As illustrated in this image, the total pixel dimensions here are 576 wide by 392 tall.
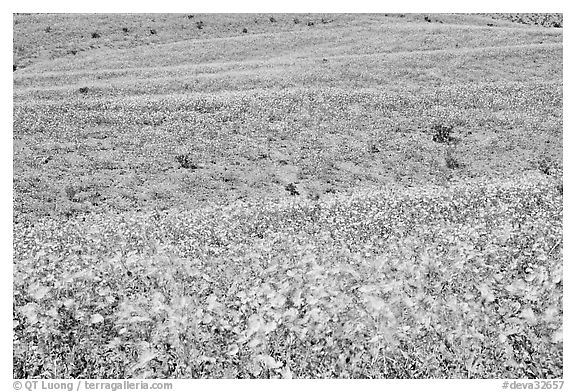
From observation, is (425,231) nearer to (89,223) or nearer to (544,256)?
(544,256)

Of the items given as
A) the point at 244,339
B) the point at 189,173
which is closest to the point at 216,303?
the point at 244,339

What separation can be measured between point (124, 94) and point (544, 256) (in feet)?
66.2

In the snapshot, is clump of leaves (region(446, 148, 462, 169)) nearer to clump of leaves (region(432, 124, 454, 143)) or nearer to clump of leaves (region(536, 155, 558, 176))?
clump of leaves (region(432, 124, 454, 143))

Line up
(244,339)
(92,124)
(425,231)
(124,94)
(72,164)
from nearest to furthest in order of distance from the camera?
1. (244,339)
2. (425,231)
3. (72,164)
4. (92,124)
5. (124,94)

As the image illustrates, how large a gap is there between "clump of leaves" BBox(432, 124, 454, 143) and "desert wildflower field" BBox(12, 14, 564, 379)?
18 cm

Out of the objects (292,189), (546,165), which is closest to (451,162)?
(546,165)

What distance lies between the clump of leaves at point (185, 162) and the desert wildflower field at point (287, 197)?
5cm

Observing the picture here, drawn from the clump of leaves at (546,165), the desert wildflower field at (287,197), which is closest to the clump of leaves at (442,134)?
the desert wildflower field at (287,197)

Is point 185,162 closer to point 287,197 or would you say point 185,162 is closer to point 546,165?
point 287,197

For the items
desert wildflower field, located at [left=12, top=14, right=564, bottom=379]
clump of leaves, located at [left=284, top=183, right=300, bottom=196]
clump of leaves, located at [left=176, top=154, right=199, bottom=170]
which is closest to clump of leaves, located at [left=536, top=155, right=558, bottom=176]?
desert wildflower field, located at [left=12, top=14, right=564, bottom=379]

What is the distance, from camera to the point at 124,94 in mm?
24406

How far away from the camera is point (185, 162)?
55.5 ft

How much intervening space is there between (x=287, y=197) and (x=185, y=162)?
11.6 feet

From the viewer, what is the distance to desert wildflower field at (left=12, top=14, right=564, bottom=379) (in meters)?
6.61
